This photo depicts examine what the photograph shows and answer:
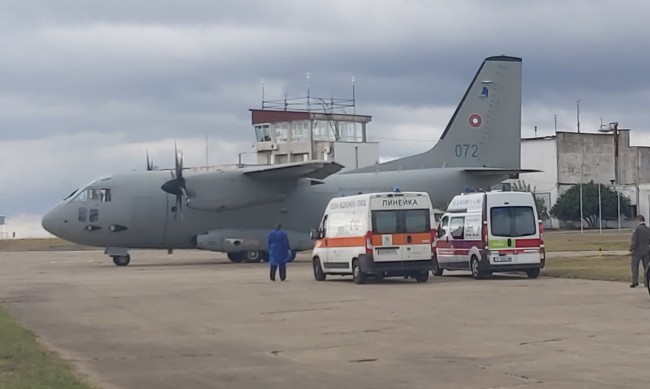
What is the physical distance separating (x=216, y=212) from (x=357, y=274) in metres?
14.0

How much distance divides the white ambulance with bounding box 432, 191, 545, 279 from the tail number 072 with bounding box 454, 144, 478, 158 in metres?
13.7

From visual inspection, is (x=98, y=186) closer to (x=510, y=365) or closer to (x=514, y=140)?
(x=514, y=140)

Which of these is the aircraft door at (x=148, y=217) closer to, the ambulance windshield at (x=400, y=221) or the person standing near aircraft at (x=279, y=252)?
the person standing near aircraft at (x=279, y=252)

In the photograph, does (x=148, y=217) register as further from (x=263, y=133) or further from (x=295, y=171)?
(x=263, y=133)

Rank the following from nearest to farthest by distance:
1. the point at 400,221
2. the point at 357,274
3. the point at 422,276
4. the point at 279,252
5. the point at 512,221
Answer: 1. the point at 400,221
2. the point at 357,274
3. the point at 422,276
4. the point at 512,221
5. the point at 279,252

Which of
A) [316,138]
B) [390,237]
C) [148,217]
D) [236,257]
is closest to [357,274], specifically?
[390,237]

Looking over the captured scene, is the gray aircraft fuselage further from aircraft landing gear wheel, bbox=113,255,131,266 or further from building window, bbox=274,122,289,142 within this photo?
building window, bbox=274,122,289,142

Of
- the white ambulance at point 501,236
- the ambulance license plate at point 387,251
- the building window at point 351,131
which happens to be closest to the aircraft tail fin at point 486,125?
the white ambulance at point 501,236

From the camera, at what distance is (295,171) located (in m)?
38.3

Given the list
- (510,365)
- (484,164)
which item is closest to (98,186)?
(484,164)

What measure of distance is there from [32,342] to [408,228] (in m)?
12.5

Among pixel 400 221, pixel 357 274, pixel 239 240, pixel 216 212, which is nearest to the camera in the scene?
pixel 400 221

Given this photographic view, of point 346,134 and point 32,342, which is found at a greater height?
point 346,134

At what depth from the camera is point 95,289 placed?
2567cm
